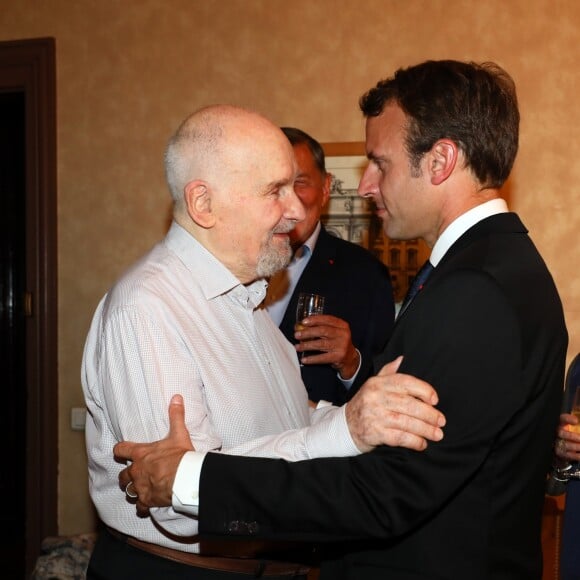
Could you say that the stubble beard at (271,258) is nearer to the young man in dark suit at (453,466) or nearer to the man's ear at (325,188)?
the young man in dark suit at (453,466)

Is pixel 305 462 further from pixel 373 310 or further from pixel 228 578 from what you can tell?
pixel 373 310

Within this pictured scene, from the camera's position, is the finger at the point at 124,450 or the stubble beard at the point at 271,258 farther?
the stubble beard at the point at 271,258

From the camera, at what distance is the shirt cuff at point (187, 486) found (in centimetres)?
164

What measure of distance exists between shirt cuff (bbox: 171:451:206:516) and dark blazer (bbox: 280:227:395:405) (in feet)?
5.45

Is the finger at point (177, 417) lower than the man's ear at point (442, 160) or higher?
lower

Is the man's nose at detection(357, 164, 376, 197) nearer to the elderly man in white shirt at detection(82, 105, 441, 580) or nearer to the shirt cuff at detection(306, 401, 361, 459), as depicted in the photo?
the elderly man in white shirt at detection(82, 105, 441, 580)

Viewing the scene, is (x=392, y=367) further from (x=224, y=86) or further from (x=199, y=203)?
(x=224, y=86)

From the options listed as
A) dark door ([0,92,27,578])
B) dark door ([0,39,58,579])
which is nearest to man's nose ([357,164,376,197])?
dark door ([0,39,58,579])

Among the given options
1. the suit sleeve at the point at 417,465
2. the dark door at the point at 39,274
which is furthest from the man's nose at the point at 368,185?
the dark door at the point at 39,274

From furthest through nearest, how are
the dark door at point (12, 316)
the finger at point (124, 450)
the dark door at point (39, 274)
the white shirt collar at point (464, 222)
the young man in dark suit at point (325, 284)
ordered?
the dark door at point (12, 316) → the dark door at point (39, 274) → the young man in dark suit at point (325, 284) → the white shirt collar at point (464, 222) → the finger at point (124, 450)

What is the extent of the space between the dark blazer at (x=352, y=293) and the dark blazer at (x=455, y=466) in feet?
5.35

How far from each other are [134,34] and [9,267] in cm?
194

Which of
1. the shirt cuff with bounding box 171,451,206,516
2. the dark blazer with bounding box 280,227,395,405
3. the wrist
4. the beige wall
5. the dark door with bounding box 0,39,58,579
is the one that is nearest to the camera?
the shirt cuff with bounding box 171,451,206,516

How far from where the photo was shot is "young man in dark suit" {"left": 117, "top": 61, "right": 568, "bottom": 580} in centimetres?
154
